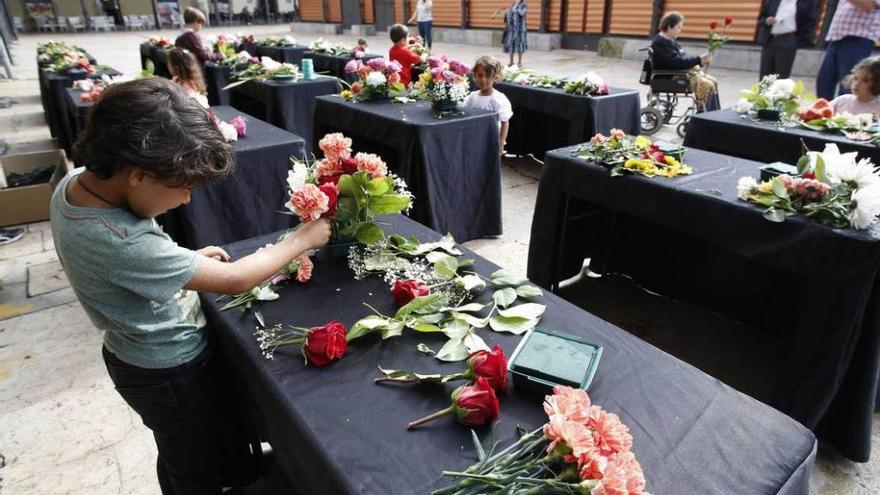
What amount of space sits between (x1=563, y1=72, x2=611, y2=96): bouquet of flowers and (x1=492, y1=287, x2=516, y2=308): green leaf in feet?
11.2

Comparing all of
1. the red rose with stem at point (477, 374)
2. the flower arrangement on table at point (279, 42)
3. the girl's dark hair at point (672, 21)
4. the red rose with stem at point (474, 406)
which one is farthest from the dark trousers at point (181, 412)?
the flower arrangement on table at point (279, 42)

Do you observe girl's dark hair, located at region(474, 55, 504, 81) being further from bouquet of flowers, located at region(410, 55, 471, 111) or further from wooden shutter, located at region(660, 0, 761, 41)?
wooden shutter, located at region(660, 0, 761, 41)

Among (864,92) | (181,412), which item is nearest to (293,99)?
(181,412)

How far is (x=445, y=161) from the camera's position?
3.27 metres

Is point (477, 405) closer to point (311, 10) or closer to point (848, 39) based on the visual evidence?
point (848, 39)

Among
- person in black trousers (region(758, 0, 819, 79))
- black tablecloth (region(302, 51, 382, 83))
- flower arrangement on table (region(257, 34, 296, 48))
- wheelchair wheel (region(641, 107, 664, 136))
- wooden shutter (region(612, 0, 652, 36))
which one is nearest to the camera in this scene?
person in black trousers (region(758, 0, 819, 79))

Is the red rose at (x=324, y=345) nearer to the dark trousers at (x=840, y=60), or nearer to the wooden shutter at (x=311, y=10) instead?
the dark trousers at (x=840, y=60)

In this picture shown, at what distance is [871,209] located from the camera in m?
1.63

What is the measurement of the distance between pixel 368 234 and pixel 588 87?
345cm

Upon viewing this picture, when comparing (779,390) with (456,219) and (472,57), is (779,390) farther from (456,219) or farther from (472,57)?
(472,57)

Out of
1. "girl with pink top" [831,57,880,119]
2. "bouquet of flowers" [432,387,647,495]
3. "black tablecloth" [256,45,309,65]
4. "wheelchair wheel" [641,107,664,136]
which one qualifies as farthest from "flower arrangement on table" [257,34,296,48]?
"bouquet of flowers" [432,387,647,495]

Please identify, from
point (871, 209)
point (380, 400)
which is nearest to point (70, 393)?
point (380, 400)

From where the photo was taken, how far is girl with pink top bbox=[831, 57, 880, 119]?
126 inches

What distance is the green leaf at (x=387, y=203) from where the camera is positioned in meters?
1.41
